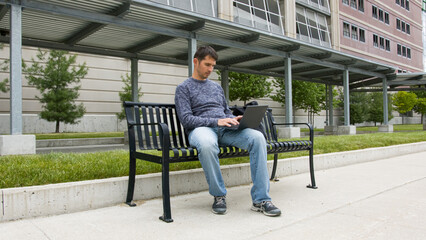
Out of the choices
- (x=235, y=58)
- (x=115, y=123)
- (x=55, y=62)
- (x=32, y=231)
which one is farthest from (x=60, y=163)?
(x=115, y=123)

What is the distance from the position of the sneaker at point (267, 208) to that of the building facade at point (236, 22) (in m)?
10.1

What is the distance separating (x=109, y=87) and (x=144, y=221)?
20.5m

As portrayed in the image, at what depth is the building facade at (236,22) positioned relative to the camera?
1831 cm

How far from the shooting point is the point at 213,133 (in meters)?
3.44

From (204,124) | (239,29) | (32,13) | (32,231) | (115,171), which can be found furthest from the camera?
(239,29)

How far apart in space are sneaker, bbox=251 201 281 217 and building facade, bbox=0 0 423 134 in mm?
10136

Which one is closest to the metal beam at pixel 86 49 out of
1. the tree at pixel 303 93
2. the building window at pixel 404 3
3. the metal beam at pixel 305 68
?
the metal beam at pixel 305 68

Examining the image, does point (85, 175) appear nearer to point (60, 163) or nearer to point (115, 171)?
point (115, 171)

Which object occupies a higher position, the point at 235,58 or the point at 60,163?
the point at 235,58

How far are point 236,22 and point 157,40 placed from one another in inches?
262

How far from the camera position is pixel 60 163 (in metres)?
4.25

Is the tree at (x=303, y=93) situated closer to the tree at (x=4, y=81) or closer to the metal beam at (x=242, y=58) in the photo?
the metal beam at (x=242, y=58)

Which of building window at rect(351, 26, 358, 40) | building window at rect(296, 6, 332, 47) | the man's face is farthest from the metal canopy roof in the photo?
building window at rect(351, 26, 358, 40)

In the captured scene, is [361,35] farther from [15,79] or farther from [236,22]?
[15,79]
